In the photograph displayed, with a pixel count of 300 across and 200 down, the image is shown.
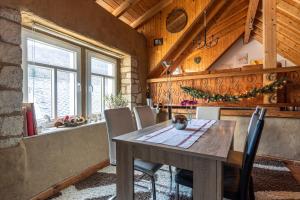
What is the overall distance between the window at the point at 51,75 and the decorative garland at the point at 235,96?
211 centimetres

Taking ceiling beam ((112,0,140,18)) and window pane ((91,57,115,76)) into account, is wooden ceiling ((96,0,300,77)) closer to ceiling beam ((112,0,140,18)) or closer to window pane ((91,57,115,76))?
ceiling beam ((112,0,140,18))

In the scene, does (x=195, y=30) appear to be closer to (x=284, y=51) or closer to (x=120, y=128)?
(x=120, y=128)

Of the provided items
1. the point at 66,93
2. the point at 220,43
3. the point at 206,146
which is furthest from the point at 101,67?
the point at 220,43

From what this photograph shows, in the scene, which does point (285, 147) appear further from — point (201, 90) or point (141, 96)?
point (141, 96)

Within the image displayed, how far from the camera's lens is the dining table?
1138 millimetres

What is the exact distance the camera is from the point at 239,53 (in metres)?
7.81

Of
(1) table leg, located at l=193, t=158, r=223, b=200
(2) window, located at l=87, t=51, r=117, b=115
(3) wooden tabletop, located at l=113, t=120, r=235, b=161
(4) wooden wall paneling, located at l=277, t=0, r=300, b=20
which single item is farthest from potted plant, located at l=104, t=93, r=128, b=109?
(4) wooden wall paneling, located at l=277, t=0, r=300, b=20

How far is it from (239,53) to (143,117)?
7046 millimetres

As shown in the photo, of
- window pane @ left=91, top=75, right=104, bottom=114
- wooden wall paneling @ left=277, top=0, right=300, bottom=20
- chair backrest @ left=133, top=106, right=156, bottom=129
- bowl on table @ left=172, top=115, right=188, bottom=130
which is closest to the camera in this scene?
bowl on table @ left=172, top=115, right=188, bottom=130

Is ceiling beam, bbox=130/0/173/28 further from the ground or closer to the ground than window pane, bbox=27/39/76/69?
further from the ground

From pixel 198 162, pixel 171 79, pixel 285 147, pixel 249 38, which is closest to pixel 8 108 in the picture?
pixel 198 162

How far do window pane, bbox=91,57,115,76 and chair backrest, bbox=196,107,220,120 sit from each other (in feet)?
6.07

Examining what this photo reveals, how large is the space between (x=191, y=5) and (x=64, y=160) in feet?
11.1

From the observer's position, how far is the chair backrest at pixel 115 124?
1.90 metres
